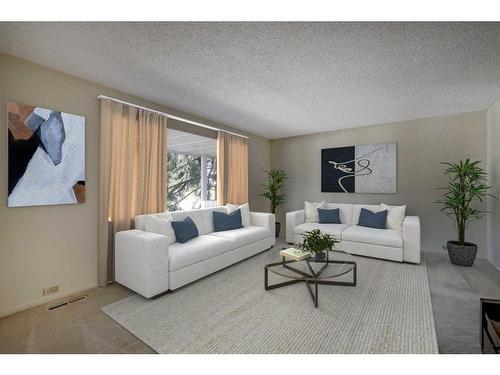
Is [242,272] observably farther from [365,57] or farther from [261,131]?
[261,131]

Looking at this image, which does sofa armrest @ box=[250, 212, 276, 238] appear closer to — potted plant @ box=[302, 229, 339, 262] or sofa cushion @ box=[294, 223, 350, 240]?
sofa cushion @ box=[294, 223, 350, 240]

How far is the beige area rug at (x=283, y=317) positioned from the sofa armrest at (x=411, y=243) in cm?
53

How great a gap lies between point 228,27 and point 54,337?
111 inches

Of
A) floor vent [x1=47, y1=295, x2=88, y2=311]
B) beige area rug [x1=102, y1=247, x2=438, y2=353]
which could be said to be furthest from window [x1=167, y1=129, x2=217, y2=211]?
beige area rug [x1=102, y1=247, x2=438, y2=353]

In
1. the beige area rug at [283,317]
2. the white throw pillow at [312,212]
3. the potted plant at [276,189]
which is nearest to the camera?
the beige area rug at [283,317]

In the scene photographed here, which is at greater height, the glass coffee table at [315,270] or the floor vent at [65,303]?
the glass coffee table at [315,270]

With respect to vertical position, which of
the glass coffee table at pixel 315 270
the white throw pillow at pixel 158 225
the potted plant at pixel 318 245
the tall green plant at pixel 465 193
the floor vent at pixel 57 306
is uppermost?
the tall green plant at pixel 465 193

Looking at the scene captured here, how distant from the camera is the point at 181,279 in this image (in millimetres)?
2717

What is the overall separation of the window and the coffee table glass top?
105 inches

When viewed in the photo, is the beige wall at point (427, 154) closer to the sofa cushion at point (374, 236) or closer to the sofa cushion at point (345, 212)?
the sofa cushion at point (345, 212)

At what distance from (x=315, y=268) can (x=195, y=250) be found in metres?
1.45

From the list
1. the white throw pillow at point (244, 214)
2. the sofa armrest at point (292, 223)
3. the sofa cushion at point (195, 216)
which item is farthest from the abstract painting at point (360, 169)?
the sofa cushion at point (195, 216)

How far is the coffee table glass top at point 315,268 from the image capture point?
2424mm

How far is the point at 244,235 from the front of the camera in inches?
146
